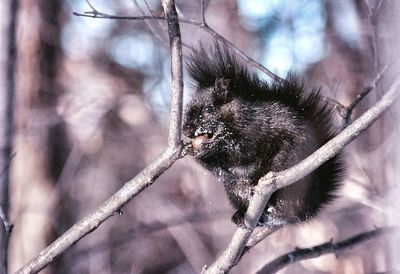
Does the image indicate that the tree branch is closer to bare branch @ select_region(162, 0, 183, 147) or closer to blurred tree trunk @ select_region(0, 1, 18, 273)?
bare branch @ select_region(162, 0, 183, 147)

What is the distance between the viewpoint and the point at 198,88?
65.7 inches

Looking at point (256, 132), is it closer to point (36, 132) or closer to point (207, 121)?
point (207, 121)

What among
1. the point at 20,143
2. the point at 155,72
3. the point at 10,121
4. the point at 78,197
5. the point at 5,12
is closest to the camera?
the point at 10,121

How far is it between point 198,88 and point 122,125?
3469mm

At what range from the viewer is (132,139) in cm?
520

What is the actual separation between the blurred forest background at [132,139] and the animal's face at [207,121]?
6.16 feet

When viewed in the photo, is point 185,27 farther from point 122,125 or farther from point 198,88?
point 198,88

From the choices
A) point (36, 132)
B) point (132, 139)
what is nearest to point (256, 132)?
point (36, 132)

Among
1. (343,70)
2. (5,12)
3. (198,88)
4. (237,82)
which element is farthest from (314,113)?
(343,70)

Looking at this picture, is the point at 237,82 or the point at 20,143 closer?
the point at 237,82

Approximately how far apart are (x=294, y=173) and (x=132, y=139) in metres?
4.14

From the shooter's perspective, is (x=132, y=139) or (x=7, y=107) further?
(x=132, y=139)

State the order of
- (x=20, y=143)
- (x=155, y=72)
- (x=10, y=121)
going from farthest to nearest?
(x=155, y=72) → (x=20, y=143) → (x=10, y=121)

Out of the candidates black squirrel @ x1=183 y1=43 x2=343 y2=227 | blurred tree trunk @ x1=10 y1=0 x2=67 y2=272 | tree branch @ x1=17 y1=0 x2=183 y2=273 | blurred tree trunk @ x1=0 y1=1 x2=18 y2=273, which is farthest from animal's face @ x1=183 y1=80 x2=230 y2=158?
blurred tree trunk @ x1=10 y1=0 x2=67 y2=272
